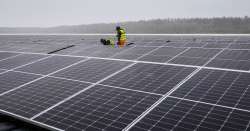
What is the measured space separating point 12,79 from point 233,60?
10.3 m

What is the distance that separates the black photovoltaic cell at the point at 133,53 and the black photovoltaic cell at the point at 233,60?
164 inches

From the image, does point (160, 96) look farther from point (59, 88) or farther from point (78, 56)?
point (78, 56)

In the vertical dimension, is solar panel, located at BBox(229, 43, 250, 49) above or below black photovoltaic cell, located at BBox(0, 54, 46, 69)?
above

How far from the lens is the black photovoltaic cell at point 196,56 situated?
44.0ft

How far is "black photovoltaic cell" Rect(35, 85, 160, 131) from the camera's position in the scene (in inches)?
344

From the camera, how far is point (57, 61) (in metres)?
16.5

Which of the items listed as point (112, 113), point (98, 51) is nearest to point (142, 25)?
point (98, 51)

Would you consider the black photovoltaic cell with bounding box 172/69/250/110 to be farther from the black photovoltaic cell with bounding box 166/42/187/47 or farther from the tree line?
the tree line

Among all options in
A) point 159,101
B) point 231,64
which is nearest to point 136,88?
point 159,101

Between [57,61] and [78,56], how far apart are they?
1260mm

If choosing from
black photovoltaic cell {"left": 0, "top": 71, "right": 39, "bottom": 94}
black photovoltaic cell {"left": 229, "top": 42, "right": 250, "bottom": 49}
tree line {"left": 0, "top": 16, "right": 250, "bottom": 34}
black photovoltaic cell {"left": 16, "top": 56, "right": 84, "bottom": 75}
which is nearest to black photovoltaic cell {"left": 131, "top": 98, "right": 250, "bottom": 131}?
black photovoltaic cell {"left": 0, "top": 71, "right": 39, "bottom": 94}

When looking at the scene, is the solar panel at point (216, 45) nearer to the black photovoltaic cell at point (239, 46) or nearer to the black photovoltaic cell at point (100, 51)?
the black photovoltaic cell at point (239, 46)

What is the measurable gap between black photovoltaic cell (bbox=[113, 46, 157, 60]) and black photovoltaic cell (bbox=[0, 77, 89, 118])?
393cm

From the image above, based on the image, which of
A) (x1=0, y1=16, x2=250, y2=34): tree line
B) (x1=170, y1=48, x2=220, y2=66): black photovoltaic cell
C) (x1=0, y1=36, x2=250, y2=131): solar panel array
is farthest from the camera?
(x1=0, y1=16, x2=250, y2=34): tree line
